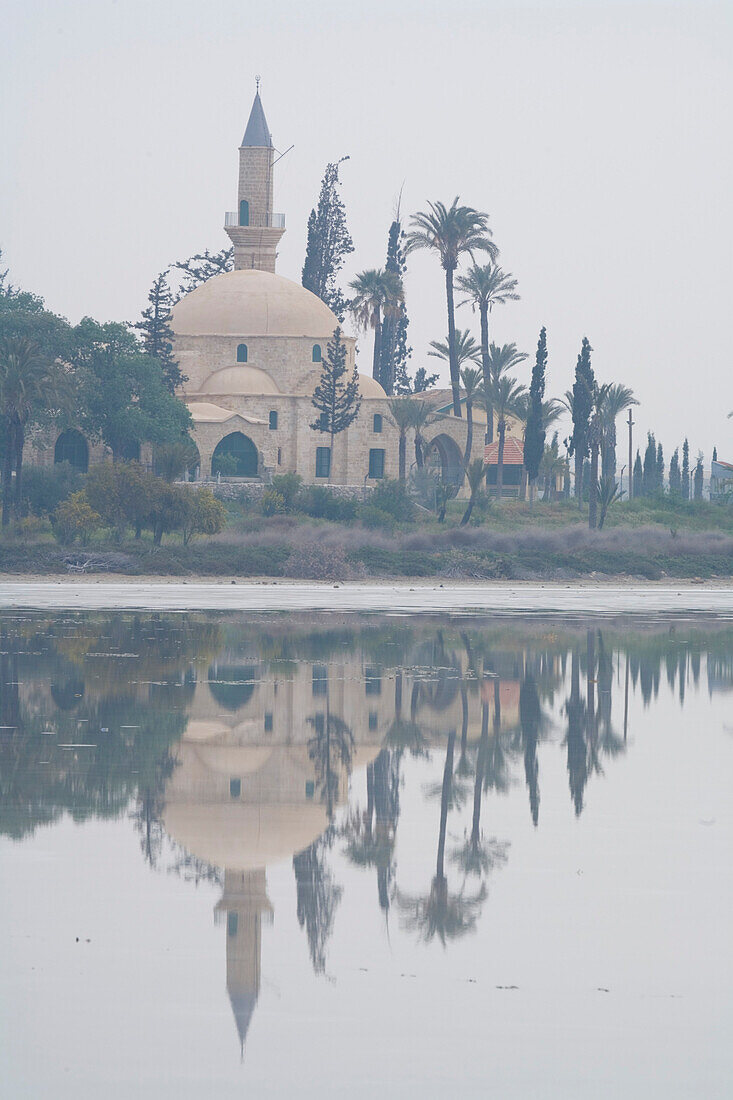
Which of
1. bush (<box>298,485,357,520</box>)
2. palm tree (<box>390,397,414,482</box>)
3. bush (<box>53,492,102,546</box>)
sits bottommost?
bush (<box>53,492,102,546</box>)

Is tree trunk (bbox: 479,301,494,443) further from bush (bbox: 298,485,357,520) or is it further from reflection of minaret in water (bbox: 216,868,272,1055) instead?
reflection of minaret in water (bbox: 216,868,272,1055)

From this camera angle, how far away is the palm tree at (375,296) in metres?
67.8

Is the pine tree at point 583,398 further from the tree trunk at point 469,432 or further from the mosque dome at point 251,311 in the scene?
the mosque dome at point 251,311

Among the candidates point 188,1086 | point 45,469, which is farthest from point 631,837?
point 45,469

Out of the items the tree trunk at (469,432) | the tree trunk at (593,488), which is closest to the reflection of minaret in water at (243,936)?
the tree trunk at (593,488)

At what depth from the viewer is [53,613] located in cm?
2644

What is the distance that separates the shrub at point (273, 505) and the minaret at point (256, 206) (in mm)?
23542

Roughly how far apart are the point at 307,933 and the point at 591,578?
31484mm

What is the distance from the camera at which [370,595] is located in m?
32.6

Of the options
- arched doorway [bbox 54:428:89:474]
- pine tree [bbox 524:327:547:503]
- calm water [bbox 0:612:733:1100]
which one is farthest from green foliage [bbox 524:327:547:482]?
calm water [bbox 0:612:733:1100]

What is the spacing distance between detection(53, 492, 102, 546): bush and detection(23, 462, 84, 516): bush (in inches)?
186

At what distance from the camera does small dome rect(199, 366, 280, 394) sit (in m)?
64.4

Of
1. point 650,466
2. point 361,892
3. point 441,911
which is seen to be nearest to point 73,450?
point 650,466

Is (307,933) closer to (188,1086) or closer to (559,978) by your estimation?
(559,978)
